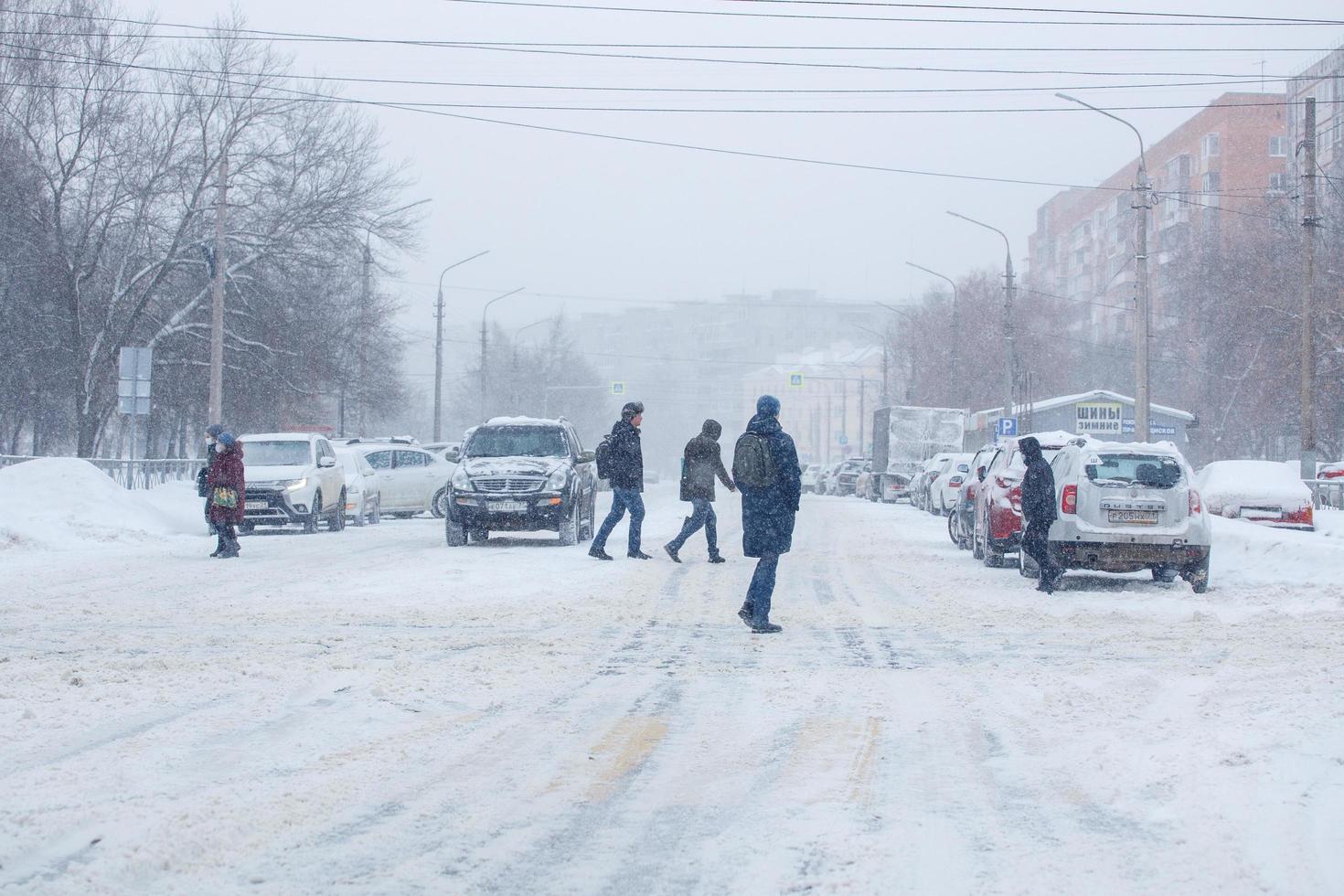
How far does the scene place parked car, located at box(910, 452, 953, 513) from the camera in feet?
125

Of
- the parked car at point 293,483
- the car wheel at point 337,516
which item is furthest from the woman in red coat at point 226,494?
the car wheel at point 337,516

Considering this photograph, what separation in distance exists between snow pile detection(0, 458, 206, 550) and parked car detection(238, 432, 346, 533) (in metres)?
1.21

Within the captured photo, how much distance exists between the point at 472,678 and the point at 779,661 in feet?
6.73

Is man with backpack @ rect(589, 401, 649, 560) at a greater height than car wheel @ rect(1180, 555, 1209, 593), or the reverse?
man with backpack @ rect(589, 401, 649, 560)

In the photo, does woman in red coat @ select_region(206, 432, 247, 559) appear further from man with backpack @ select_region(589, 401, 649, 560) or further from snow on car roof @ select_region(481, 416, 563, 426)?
snow on car roof @ select_region(481, 416, 563, 426)

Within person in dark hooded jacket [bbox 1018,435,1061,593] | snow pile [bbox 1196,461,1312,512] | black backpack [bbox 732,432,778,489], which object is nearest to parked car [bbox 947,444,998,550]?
person in dark hooded jacket [bbox 1018,435,1061,593]

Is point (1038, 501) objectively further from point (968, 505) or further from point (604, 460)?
point (968, 505)

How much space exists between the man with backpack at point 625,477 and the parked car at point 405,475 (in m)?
14.6

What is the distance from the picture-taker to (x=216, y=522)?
18672 millimetres

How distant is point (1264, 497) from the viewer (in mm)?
26344

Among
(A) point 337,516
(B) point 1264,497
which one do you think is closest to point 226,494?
(A) point 337,516

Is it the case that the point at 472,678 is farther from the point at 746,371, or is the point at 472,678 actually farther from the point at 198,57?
the point at 746,371

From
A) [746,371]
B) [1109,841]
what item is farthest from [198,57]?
[746,371]

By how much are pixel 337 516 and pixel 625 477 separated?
10.4 meters
